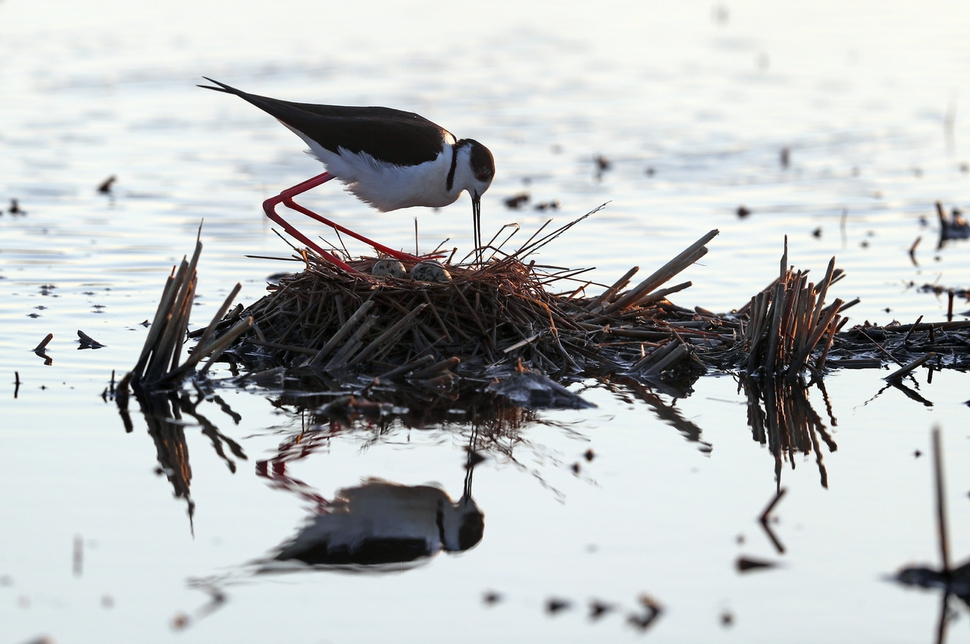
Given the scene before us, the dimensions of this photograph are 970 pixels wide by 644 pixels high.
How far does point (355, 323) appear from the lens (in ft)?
22.9

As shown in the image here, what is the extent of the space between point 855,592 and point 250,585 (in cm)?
208

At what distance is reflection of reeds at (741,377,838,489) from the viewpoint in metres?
5.85

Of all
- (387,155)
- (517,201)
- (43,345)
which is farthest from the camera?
(517,201)

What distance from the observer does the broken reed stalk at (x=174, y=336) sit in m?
6.34

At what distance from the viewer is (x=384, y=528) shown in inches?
194

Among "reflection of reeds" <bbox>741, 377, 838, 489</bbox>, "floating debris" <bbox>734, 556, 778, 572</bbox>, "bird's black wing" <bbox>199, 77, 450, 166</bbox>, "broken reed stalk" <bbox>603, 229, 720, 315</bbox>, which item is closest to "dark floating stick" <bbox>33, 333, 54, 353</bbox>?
"bird's black wing" <bbox>199, 77, 450, 166</bbox>

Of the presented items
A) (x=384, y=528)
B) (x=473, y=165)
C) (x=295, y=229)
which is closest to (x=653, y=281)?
(x=473, y=165)

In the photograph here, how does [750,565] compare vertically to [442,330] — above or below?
below

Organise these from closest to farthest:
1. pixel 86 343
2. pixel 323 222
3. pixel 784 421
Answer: pixel 784 421 → pixel 86 343 → pixel 323 222

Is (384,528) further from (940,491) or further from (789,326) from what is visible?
(789,326)

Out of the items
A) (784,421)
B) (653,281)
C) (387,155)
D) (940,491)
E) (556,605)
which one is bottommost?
(556,605)

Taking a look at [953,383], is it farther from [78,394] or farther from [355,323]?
[78,394]

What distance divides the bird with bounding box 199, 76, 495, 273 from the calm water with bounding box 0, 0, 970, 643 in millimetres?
1668

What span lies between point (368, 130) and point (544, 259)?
3054 mm
